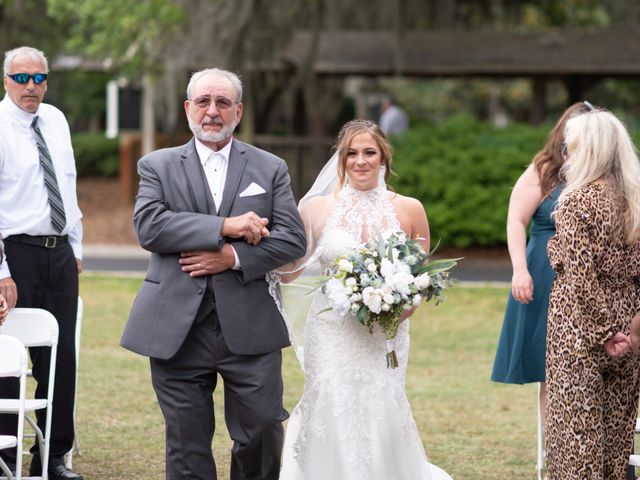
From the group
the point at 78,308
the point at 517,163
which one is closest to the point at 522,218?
the point at 78,308

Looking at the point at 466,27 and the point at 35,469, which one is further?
the point at 466,27

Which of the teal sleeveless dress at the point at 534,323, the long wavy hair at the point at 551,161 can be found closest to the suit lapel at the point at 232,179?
the long wavy hair at the point at 551,161

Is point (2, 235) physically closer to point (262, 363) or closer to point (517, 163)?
point (262, 363)

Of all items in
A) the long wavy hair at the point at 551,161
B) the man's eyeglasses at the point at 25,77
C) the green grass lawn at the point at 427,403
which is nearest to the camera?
the man's eyeglasses at the point at 25,77

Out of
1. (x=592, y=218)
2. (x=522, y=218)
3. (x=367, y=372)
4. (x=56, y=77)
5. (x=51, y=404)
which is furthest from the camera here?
(x=56, y=77)

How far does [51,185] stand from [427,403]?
4031mm

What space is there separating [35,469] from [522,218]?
3.22 m

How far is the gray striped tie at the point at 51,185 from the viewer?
695 cm

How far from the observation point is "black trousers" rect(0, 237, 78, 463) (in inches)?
273

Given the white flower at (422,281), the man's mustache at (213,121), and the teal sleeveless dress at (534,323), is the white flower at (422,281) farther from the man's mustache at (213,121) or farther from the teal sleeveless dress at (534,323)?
the teal sleeveless dress at (534,323)

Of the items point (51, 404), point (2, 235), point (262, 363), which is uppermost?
point (2, 235)

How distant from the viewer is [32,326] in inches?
260

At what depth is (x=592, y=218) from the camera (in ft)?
18.1

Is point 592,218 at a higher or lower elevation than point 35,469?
higher
